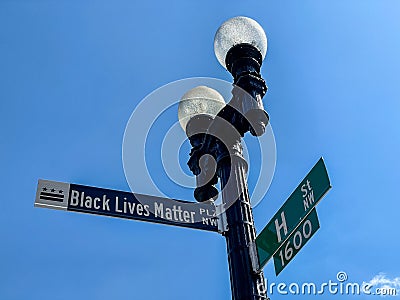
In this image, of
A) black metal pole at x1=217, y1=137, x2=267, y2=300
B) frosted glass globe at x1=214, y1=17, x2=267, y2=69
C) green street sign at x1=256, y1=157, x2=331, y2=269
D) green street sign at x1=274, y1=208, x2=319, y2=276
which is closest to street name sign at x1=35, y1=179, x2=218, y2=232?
black metal pole at x1=217, y1=137, x2=267, y2=300

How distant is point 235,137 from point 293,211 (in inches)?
52.8

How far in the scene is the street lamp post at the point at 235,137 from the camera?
4180 mm

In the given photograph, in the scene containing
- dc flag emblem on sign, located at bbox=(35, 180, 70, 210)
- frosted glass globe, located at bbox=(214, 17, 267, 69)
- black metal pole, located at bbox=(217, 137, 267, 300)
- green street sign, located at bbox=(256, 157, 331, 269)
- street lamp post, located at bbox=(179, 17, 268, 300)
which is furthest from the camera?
frosted glass globe, located at bbox=(214, 17, 267, 69)

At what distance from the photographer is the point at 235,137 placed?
495 cm

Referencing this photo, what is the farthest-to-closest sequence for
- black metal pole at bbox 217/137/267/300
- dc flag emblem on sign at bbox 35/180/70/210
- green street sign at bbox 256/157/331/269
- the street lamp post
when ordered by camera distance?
1. dc flag emblem on sign at bbox 35/180/70/210
2. the street lamp post
3. black metal pole at bbox 217/137/267/300
4. green street sign at bbox 256/157/331/269

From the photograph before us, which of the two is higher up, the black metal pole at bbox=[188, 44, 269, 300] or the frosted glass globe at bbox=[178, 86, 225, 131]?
the frosted glass globe at bbox=[178, 86, 225, 131]

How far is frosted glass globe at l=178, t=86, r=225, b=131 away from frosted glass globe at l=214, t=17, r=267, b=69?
0.40 meters

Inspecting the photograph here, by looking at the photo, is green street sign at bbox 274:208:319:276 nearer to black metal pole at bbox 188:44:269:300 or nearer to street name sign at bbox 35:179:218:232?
black metal pole at bbox 188:44:269:300

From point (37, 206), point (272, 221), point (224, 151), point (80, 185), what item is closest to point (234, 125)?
point (224, 151)

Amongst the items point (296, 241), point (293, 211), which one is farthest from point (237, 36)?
point (296, 241)

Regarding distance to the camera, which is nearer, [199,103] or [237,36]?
[237,36]

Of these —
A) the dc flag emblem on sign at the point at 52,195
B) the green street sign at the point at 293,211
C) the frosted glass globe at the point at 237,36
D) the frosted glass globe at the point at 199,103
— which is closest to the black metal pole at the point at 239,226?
the green street sign at the point at 293,211

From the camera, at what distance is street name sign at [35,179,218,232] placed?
14.4 feet

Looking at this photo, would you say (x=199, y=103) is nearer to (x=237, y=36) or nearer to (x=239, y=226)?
(x=237, y=36)
